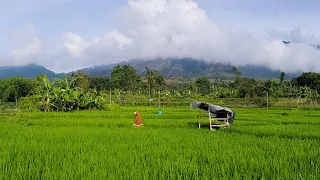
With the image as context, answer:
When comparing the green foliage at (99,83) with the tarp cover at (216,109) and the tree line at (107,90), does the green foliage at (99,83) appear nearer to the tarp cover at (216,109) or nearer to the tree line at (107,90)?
the tree line at (107,90)

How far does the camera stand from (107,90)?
53938mm

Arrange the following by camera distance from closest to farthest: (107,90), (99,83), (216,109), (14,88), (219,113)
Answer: (216,109), (219,113), (14,88), (107,90), (99,83)

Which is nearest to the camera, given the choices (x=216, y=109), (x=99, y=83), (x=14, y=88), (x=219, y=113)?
(x=216, y=109)

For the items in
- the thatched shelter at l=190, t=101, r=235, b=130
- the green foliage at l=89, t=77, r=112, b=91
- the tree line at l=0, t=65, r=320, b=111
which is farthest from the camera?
the green foliage at l=89, t=77, r=112, b=91

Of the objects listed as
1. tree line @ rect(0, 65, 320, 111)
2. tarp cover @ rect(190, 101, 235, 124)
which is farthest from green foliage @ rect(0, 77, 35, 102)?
A: tarp cover @ rect(190, 101, 235, 124)

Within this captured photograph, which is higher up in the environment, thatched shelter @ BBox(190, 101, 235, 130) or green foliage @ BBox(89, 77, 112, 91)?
green foliage @ BBox(89, 77, 112, 91)

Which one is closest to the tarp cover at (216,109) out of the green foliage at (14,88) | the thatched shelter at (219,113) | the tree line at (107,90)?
the thatched shelter at (219,113)

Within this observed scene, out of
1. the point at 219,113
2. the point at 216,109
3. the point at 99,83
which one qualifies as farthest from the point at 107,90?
the point at 216,109

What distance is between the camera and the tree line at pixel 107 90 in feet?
58.0

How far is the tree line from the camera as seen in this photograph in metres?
17.7

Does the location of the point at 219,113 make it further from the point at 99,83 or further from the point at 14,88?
the point at 99,83

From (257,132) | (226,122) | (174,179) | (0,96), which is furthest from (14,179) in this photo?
(0,96)

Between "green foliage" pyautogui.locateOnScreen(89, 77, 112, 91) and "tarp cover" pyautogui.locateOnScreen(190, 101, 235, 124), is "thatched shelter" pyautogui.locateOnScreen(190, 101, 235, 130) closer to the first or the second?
"tarp cover" pyautogui.locateOnScreen(190, 101, 235, 124)

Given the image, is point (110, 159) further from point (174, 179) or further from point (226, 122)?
point (226, 122)
